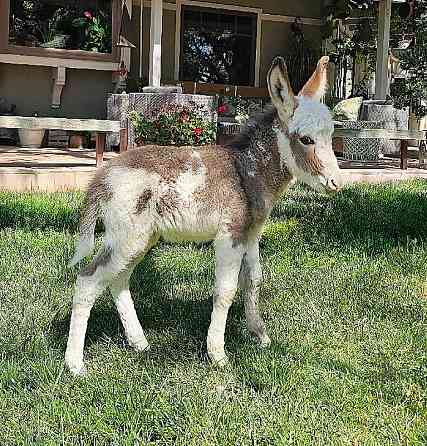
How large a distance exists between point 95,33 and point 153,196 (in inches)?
383

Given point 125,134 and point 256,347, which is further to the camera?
point 125,134

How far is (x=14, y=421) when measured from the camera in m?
3.09

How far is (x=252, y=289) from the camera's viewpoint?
4.03 meters

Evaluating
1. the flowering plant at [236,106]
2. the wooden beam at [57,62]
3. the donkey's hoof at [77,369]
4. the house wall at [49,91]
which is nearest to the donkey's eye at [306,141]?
the donkey's hoof at [77,369]

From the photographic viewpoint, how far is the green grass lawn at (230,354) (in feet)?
10.1

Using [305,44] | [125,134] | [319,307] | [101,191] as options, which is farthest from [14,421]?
[305,44]

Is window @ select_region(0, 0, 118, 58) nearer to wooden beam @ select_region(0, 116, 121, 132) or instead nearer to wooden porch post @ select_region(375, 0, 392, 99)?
wooden beam @ select_region(0, 116, 121, 132)

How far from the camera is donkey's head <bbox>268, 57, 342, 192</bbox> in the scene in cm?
346

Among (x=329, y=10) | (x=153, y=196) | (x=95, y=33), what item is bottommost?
(x=153, y=196)

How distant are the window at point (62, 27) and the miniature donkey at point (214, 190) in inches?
368

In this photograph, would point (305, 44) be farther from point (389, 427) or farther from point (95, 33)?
point (389, 427)

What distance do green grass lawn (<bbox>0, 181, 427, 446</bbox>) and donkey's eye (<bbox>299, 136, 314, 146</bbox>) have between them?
112 centimetres

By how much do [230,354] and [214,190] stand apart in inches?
36.9

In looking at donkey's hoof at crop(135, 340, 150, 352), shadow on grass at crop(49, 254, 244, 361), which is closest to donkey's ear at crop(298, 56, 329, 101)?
shadow on grass at crop(49, 254, 244, 361)
